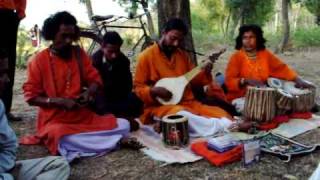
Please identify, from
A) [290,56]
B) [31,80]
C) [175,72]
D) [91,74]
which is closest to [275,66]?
[175,72]

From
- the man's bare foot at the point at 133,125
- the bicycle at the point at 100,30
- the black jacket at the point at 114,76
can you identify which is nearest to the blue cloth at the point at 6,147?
the man's bare foot at the point at 133,125

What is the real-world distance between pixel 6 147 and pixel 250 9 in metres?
14.4

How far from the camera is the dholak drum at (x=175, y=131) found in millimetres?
4145

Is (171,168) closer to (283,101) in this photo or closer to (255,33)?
(283,101)

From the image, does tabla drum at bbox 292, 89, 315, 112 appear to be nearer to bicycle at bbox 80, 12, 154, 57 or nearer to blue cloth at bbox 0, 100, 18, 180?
blue cloth at bbox 0, 100, 18, 180

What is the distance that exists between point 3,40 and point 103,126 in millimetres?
1511

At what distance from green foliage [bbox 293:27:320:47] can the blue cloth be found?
12398mm

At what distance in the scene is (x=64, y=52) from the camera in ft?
14.0

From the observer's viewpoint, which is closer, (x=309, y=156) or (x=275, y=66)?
(x=309, y=156)

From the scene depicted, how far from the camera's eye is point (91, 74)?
14.5 ft

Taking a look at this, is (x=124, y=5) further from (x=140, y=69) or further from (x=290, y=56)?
(x=140, y=69)

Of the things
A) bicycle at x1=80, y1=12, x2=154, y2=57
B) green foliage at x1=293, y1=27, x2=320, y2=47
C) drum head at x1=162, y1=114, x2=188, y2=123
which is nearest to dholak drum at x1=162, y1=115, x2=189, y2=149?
drum head at x1=162, y1=114, x2=188, y2=123

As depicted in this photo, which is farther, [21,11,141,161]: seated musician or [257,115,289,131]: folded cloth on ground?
[257,115,289,131]: folded cloth on ground

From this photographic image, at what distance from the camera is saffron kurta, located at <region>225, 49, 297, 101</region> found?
211 inches
